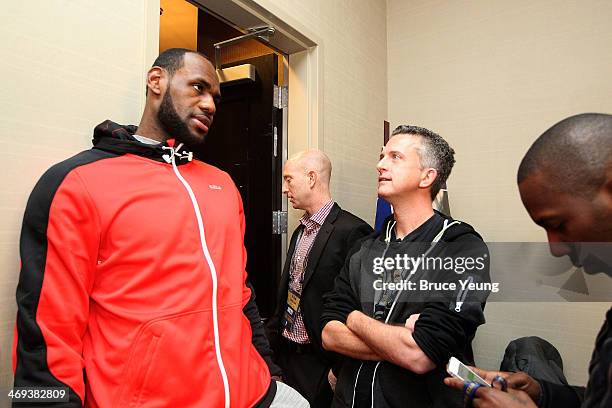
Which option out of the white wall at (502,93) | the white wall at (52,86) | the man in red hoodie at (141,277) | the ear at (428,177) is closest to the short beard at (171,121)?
the man in red hoodie at (141,277)

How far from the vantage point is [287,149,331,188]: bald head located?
199 cm

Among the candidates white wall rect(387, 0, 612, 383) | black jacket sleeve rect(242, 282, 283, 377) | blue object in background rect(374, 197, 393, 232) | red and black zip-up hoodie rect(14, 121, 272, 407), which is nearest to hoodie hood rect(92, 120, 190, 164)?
red and black zip-up hoodie rect(14, 121, 272, 407)

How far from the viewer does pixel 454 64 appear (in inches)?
105

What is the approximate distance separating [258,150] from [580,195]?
5.78 ft

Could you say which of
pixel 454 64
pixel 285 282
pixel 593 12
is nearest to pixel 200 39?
pixel 454 64

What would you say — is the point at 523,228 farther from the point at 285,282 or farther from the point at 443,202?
the point at 285,282

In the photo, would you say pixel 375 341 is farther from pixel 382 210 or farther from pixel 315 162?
pixel 382 210

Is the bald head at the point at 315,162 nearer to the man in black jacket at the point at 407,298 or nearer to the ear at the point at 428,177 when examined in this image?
the man in black jacket at the point at 407,298

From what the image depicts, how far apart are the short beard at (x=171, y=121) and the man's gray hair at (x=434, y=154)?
2.69 ft

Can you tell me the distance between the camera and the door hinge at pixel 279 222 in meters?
2.17

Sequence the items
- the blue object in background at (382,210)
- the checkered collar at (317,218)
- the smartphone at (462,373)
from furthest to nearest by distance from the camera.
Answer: the blue object in background at (382,210), the checkered collar at (317,218), the smartphone at (462,373)

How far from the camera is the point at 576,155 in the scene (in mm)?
677

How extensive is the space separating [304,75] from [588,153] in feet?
5.51

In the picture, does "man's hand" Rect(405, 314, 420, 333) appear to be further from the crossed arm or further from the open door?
the open door
